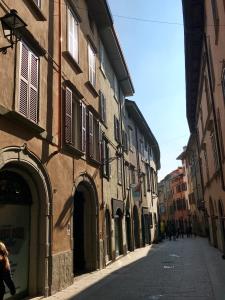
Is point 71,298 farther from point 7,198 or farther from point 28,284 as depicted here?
point 7,198

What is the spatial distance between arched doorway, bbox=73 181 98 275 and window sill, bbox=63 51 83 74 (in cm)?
431

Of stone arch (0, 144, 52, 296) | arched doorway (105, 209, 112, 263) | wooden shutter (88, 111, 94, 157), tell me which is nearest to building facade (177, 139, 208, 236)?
arched doorway (105, 209, 112, 263)

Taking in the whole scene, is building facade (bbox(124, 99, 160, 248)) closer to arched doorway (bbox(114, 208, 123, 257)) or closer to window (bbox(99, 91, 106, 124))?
arched doorway (bbox(114, 208, 123, 257))

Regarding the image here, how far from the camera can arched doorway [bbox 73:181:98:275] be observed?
1452 centimetres

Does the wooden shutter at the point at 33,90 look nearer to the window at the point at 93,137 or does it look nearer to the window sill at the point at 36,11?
the window sill at the point at 36,11

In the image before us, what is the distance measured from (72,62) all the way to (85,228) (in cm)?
650

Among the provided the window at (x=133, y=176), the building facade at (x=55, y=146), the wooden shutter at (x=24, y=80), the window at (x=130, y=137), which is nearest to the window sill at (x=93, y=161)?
the building facade at (x=55, y=146)

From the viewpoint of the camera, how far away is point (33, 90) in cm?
977

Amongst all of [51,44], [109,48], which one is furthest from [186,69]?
[51,44]

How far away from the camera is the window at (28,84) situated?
9133 millimetres

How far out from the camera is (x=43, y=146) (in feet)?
33.5

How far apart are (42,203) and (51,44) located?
494 cm

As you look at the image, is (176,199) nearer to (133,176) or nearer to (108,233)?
(133,176)

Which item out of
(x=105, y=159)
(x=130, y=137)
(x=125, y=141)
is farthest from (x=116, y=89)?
(x=105, y=159)
